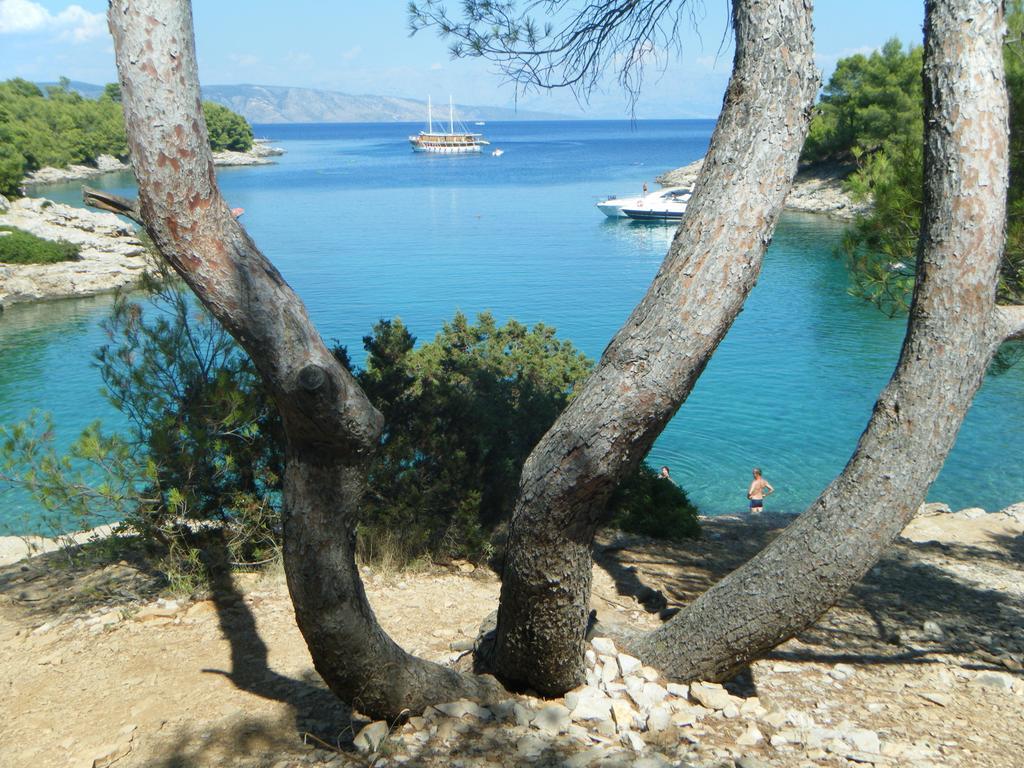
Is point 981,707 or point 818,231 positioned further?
point 818,231

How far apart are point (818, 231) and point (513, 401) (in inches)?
1237

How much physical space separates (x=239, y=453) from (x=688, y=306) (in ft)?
11.8

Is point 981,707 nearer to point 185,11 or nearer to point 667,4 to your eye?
point 667,4

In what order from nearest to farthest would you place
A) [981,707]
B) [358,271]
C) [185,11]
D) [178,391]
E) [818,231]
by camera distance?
[185,11] → [981,707] → [178,391] → [358,271] → [818,231]

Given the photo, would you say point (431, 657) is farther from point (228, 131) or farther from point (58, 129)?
point (228, 131)

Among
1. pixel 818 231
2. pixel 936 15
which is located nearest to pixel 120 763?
pixel 936 15

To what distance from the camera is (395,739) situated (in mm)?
3447

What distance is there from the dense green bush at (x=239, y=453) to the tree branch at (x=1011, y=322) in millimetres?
3673

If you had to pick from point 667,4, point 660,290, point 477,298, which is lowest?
point 477,298

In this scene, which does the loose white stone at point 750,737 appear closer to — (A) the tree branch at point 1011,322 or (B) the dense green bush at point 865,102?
(A) the tree branch at point 1011,322

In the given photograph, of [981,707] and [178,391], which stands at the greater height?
[178,391]

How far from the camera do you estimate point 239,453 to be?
5984mm

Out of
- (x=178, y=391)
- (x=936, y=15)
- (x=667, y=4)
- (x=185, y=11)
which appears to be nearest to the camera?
(x=185, y=11)

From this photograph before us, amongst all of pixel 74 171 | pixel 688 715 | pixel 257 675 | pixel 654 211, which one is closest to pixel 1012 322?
pixel 688 715
